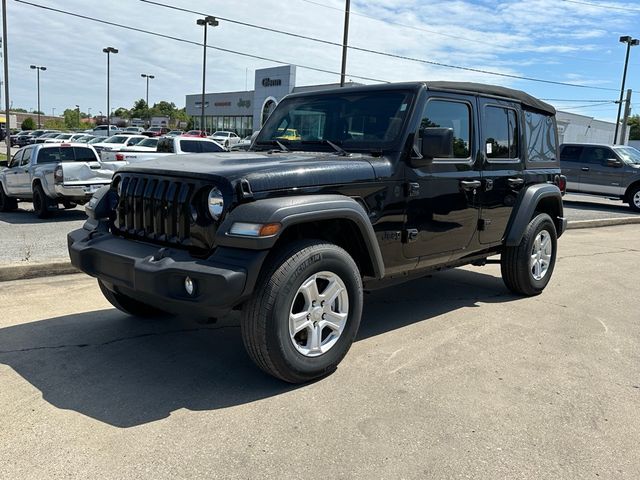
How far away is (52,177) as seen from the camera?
1123 cm

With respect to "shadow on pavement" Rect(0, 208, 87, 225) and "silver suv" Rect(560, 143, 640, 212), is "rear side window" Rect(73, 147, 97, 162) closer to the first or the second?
"shadow on pavement" Rect(0, 208, 87, 225)

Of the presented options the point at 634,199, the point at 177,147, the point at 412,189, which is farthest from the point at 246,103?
the point at 412,189

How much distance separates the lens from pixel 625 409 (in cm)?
348

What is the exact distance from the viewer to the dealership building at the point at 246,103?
51.8 meters

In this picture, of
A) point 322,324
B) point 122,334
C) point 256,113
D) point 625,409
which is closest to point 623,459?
point 625,409

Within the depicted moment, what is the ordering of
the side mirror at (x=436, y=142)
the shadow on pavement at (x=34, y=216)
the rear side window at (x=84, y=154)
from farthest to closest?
the rear side window at (x=84, y=154), the shadow on pavement at (x=34, y=216), the side mirror at (x=436, y=142)

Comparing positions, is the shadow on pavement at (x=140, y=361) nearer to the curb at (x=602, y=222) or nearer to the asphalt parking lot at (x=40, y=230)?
the asphalt parking lot at (x=40, y=230)

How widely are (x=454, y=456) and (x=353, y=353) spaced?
4.74ft

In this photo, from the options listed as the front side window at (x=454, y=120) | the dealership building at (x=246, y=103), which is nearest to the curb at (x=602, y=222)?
the front side window at (x=454, y=120)

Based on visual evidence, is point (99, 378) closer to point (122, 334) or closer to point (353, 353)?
point (122, 334)

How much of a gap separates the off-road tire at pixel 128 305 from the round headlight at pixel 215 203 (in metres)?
1.62

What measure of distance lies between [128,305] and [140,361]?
2.82 feet

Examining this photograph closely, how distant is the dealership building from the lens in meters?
51.8

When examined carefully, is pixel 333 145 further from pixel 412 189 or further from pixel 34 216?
pixel 34 216
